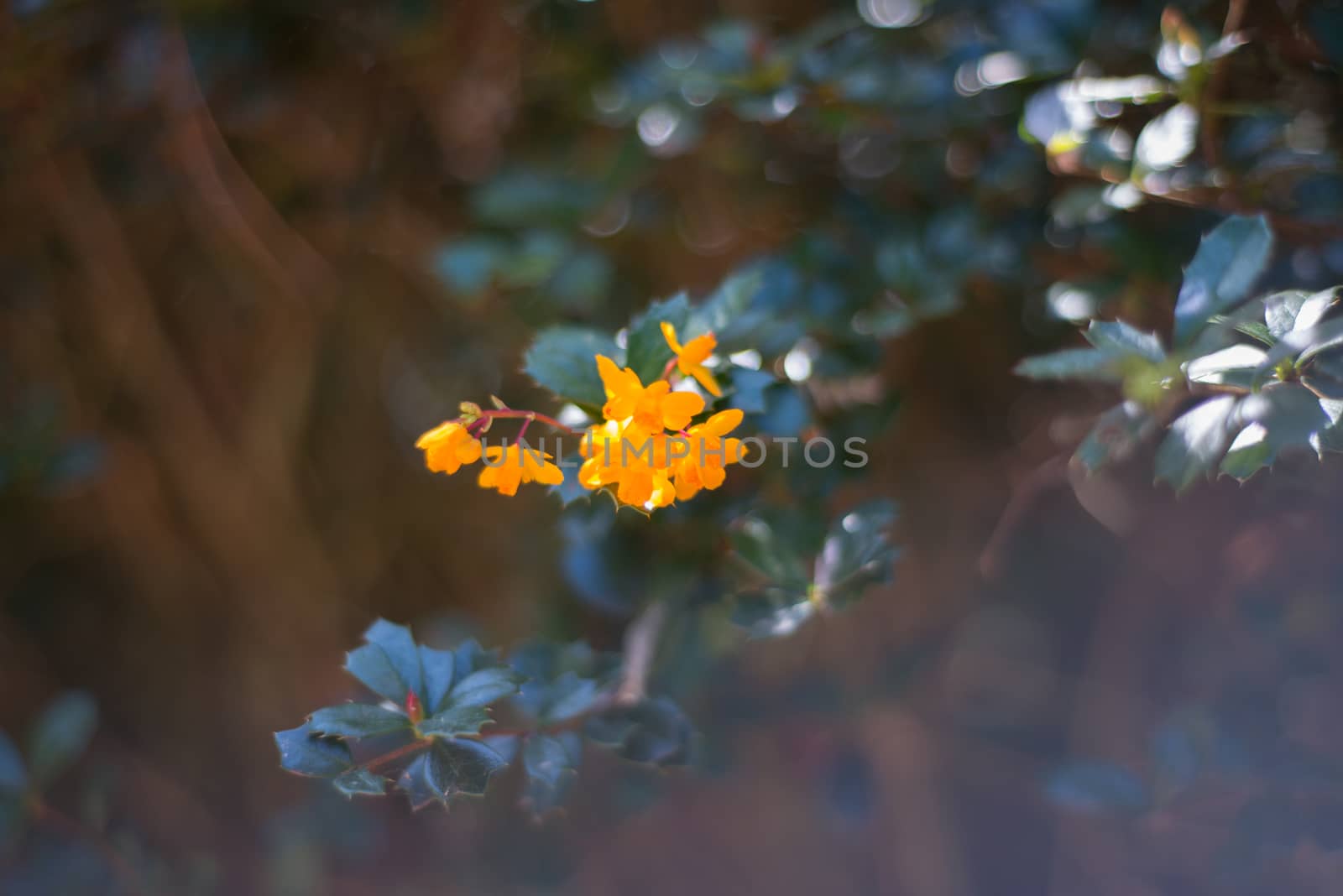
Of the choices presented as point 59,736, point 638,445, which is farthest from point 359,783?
point 59,736

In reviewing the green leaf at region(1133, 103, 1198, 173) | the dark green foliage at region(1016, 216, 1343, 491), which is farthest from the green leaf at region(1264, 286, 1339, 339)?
the green leaf at region(1133, 103, 1198, 173)

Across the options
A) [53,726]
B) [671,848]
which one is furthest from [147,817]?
[671,848]

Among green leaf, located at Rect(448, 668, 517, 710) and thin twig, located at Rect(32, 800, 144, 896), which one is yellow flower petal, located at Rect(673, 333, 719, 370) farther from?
thin twig, located at Rect(32, 800, 144, 896)

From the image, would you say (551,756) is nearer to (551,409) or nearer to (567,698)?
(567,698)

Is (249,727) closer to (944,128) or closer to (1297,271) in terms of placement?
(944,128)

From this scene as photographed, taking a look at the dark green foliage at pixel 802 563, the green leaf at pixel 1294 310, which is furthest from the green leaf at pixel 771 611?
the green leaf at pixel 1294 310

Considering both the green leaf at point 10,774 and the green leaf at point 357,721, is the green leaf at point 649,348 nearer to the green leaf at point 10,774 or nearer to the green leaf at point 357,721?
the green leaf at point 357,721
